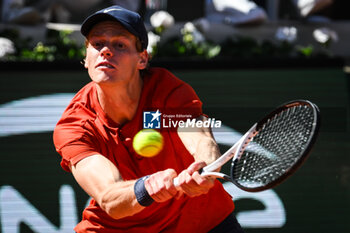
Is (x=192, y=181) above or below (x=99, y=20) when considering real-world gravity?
below

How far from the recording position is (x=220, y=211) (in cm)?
249

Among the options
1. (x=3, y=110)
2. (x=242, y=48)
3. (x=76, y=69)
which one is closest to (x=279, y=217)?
(x=242, y=48)

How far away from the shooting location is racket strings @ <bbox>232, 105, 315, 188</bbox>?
2.24m

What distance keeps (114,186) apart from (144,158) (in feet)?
1.16

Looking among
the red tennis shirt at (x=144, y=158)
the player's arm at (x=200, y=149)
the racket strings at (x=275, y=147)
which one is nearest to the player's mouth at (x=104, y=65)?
the red tennis shirt at (x=144, y=158)

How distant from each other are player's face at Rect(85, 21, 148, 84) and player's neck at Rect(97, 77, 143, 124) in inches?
2.6

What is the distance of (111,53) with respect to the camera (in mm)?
2277

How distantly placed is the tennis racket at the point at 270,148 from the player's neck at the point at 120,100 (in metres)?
0.55

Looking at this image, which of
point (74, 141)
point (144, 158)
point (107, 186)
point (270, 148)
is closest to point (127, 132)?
point (144, 158)

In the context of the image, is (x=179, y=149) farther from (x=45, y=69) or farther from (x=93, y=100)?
(x=45, y=69)

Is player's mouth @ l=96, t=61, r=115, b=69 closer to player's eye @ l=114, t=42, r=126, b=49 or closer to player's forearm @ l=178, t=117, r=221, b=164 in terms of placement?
player's eye @ l=114, t=42, r=126, b=49

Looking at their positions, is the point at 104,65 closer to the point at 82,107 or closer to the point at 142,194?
the point at 82,107

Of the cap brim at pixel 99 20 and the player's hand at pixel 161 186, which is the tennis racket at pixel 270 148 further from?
the cap brim at pixel 99 20

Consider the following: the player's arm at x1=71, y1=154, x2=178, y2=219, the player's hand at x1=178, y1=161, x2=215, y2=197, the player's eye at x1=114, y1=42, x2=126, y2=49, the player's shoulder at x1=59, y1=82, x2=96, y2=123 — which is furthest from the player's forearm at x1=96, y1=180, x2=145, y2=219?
the player's eye at x1=114, y1=42, x2=126, y2=49
